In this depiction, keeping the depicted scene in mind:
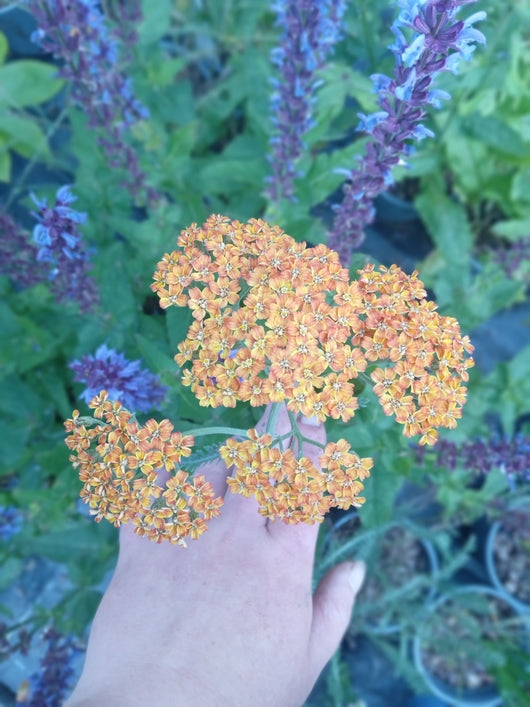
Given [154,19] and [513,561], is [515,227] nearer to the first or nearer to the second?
[513,561]

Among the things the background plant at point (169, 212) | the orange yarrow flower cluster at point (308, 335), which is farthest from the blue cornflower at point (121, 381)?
the orange yarrow flower cluster at point (308, 335)

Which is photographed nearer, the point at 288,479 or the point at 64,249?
the point at 288,479

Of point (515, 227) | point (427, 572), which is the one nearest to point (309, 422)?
point (427, 572)

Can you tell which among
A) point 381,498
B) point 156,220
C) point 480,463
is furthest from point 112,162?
point 480,463

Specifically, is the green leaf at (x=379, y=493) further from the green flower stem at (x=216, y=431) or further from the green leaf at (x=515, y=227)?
the green leaf at (x=515, y=227)

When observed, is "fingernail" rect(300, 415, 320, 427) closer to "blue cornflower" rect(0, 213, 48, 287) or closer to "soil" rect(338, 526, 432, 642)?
"blue cornflower" rect(0, 213, 48, 287)

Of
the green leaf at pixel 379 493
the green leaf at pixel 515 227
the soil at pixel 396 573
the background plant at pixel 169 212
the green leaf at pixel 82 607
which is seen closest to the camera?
the green leaf at pixel 379 493
